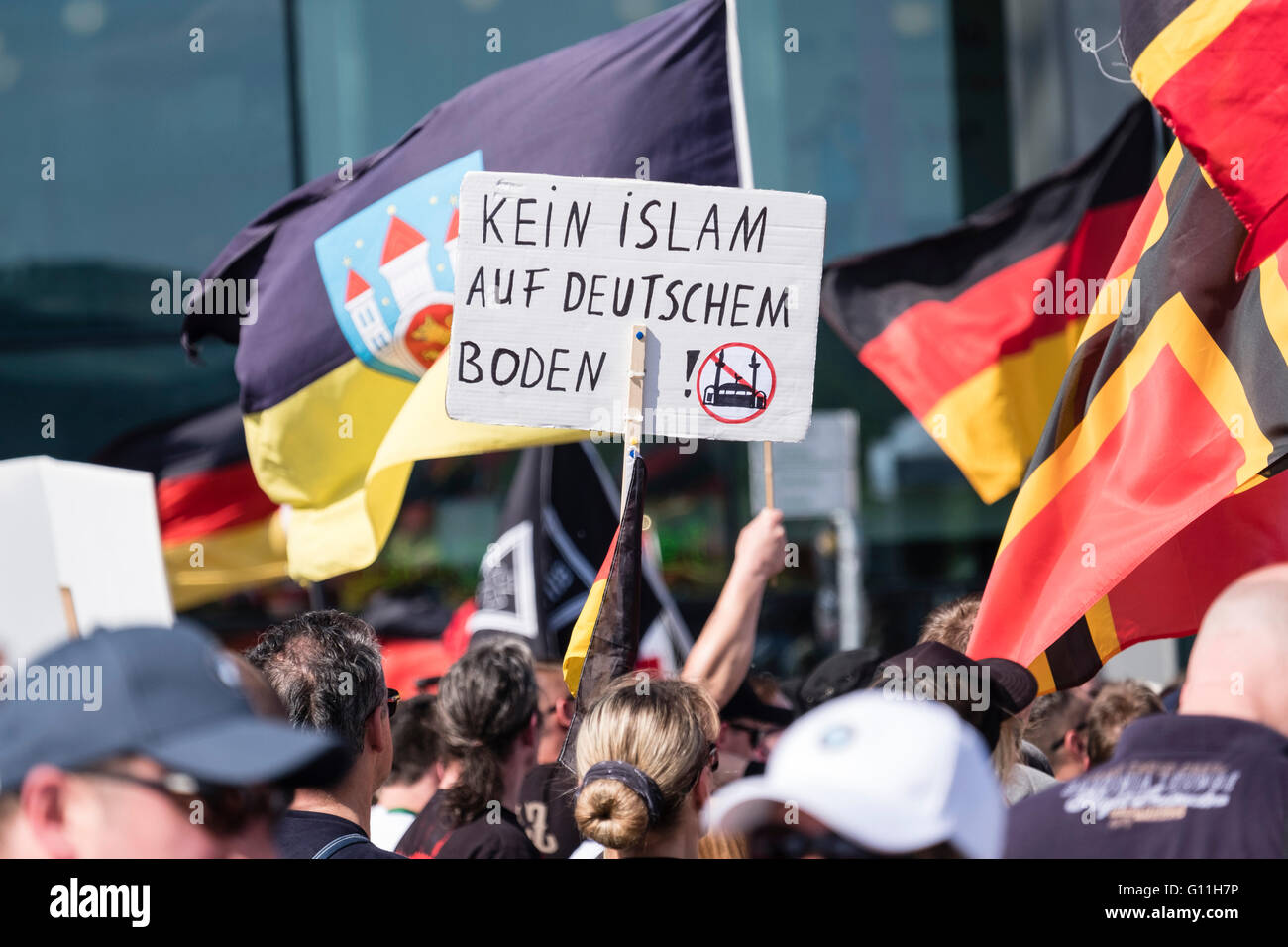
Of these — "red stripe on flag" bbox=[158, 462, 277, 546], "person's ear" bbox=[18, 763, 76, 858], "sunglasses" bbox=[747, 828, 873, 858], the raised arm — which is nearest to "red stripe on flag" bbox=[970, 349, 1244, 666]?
the raised arm

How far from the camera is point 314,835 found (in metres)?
2.45

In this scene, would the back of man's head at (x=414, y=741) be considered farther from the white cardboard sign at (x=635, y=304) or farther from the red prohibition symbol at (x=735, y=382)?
the red prohibition symbol at (x=735, y=382)

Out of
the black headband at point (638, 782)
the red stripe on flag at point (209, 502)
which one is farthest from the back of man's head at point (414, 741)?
the red stripe on flag at point (209, 502)

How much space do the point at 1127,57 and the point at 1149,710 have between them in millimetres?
1841

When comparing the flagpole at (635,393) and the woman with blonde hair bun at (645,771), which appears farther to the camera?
the flagpole at (635,393)

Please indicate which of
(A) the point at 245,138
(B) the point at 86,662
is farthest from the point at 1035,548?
(A) the point at 245,138

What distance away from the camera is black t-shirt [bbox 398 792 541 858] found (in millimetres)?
2994

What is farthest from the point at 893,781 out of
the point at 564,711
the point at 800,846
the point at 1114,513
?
the point at 564,711

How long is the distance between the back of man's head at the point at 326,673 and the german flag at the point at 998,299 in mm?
2349

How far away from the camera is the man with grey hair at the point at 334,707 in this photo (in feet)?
8.09

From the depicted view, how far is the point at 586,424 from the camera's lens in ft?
10.8

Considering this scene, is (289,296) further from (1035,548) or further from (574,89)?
(1035,548)

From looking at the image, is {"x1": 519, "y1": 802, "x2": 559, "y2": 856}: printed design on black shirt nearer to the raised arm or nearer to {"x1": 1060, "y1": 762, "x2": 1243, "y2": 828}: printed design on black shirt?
the raised arm

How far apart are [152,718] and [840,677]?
7.58 feet
